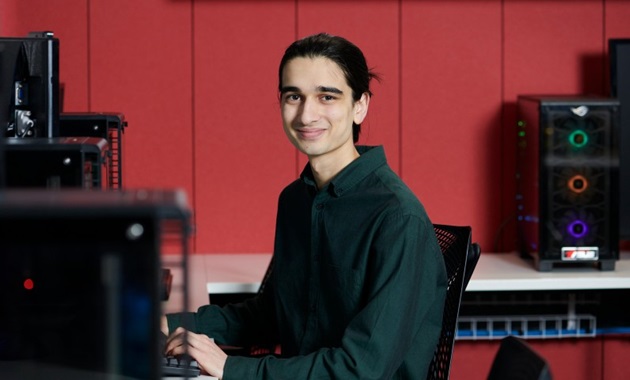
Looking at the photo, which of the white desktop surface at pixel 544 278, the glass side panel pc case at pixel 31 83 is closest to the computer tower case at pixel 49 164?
the glass side panel pc case at pixel 31 83

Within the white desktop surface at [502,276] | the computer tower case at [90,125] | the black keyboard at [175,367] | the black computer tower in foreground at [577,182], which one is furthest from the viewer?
the black computer tower in foreground at [577,182]

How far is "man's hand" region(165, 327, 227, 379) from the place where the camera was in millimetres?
1909

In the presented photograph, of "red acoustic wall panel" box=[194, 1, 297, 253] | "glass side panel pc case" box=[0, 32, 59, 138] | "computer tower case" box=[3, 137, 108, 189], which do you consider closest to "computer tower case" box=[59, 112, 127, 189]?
"glass side panel pc case" box=[0, 32, 59, 138]

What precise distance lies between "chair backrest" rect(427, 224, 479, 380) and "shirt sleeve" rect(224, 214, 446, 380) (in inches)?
7.4

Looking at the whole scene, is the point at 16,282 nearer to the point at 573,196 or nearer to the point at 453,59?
the point at 573,196

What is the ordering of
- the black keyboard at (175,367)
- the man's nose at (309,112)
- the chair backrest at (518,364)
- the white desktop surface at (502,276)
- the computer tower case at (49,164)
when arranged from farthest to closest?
1. the white desktop surface at (502,276)
2. the man's nose at (309,112)
3. the black keyboard at (175,367)
4. the computer tower case at (49,164)
5. the chair backrest at (518,364)

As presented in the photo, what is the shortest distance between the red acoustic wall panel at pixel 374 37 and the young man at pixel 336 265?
151cm

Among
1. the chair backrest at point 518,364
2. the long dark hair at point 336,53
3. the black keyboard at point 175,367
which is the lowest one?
the black keyboard at point 175,367

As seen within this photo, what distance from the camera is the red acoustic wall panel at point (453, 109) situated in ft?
12.7

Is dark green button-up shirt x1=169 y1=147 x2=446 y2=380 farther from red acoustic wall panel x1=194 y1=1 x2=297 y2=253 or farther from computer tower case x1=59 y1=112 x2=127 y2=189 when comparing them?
red acoustic wall panel x1=194 y1=1 x2=297 y2=253

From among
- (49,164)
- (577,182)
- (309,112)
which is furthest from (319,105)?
(577,182)

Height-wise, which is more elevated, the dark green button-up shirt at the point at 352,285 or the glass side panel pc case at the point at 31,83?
the glass side panel pc case at the point at 31,83

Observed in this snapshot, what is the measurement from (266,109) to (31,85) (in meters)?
1.69

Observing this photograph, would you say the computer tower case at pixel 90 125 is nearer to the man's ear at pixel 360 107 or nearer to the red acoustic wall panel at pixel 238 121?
the man's ear at pixel 360 107
